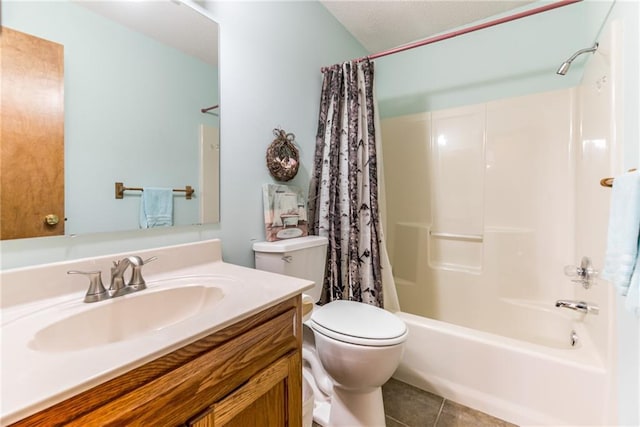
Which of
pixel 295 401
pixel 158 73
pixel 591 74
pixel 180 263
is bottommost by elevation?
pixel 295 401

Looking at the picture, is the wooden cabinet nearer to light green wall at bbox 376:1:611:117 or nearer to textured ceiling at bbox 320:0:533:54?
textured ceiling at bbox 320:0:533:54

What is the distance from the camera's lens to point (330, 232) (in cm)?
163

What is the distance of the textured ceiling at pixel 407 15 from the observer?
71.2 inches

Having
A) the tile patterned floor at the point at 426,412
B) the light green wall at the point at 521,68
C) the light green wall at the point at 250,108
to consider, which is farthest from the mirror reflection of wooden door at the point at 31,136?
the light green wall at the point at 521,68

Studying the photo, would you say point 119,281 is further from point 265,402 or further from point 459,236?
point 459,236

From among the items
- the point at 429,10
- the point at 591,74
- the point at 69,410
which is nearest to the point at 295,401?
the point at 69,410

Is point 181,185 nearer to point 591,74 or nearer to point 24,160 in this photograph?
point 24,160

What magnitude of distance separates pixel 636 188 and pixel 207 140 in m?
1.38

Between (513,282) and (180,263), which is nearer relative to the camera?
(180,263)

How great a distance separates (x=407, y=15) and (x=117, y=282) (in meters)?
2.28

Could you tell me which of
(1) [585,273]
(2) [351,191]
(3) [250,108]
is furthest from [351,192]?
(1) [585,273]

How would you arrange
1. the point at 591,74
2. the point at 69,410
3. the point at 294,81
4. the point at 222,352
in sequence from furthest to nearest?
the point at 294,81
the point at 591,74
the point at 222,352
the point at 69,410

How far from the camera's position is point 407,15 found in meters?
Answer: 1.91

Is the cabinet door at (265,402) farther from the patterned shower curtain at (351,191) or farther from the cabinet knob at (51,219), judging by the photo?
the patterned shower curtain at (351,191)
